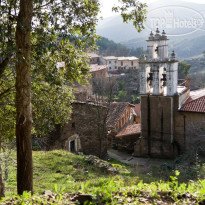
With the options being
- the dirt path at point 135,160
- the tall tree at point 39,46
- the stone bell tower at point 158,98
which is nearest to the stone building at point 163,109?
the stone bell tower at point 158,98

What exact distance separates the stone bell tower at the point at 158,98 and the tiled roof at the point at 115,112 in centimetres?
772

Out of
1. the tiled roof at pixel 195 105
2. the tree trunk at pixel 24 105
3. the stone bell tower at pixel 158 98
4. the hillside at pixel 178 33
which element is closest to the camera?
the tree trunk at pixel 24 105

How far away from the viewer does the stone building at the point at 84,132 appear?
58.2 feet

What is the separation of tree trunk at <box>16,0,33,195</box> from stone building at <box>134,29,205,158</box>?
14302 mm

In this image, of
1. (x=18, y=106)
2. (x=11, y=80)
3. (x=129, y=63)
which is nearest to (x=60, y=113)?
(x=11, y=80)

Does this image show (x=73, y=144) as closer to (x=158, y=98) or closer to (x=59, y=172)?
(x=59, y=172)

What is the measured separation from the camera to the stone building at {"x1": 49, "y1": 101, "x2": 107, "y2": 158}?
17.8m

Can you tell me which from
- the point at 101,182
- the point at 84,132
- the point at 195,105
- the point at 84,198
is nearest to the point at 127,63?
the point at 195,105

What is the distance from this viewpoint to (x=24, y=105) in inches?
256

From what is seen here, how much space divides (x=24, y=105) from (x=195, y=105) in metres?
15.3

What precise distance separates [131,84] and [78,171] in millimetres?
42414

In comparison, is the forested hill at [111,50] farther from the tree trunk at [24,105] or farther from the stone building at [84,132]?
the tree trunk at [24,105]

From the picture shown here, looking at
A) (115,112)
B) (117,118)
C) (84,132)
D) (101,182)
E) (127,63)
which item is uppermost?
(127,63)

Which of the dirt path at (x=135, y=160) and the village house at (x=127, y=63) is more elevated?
the village house at (x=127, y=63)
